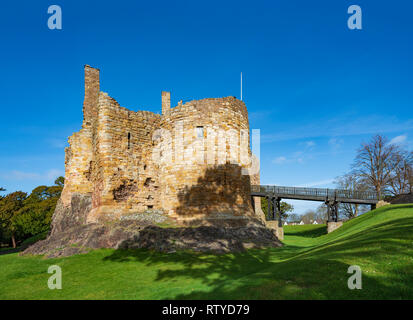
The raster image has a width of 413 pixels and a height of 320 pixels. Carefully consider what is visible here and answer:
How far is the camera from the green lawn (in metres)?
5.07

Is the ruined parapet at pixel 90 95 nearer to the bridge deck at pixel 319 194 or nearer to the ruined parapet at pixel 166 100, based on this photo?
the ruined parapet at pixel 166 100

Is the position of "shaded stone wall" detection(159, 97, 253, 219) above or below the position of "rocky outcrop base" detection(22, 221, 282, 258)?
above

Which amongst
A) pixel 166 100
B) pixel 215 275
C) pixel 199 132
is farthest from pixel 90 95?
pixel 215 275

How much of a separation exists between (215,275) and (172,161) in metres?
8.05

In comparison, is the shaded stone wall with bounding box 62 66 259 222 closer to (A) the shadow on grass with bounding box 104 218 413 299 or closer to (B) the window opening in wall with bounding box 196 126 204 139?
(B) the window opening in wall with bounding box 196 126 204 139

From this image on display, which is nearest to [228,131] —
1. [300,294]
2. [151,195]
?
[151,195]

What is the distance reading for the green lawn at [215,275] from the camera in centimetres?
507

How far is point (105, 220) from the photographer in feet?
43.4

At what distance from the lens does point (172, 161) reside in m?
14.9

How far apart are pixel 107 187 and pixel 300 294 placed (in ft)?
36.7

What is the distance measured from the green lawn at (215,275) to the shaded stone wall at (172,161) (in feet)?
12.1

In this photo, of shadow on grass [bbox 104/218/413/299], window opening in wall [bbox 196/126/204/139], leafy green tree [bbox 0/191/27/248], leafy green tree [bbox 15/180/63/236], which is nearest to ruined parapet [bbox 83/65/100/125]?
window opening in wall [bbox 196/126/204/139]

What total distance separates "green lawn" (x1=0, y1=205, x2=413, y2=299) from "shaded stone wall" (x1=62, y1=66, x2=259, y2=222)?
368 centimetres
